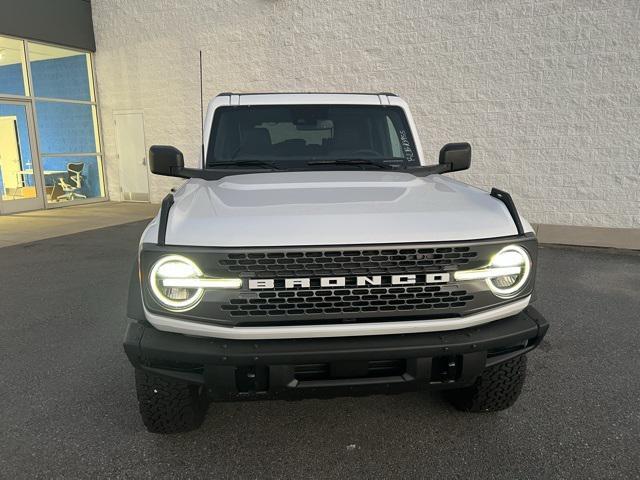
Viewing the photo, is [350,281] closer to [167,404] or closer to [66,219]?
[167,404]

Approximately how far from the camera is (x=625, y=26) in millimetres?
7715

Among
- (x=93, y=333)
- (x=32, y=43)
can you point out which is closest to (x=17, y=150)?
(x=32, y=43)

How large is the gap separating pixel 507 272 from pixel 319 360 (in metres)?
0.96

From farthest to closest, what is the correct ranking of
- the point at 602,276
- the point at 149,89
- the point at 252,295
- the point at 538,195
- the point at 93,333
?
the point at 149,89 → the point at 538,195 → the point at 602,276 → the point at 93,333 → the point at 252,295

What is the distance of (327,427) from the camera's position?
8.90 ft

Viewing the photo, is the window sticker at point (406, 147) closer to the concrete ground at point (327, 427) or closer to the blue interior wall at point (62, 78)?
the concrete ground at point (327, 427)

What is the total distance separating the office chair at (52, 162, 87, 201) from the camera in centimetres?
1295

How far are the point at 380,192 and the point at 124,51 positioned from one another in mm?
12560

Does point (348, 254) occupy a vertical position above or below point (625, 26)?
below

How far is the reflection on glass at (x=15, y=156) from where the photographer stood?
11.5m

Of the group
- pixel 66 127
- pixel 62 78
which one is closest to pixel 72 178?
pixel 66 127

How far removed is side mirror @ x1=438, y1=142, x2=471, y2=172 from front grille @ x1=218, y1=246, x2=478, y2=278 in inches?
61.0

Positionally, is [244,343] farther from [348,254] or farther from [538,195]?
[538,195]

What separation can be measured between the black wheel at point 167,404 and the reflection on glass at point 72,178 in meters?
11.9
